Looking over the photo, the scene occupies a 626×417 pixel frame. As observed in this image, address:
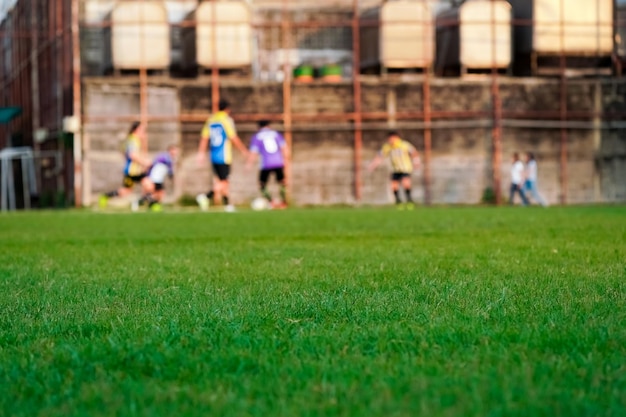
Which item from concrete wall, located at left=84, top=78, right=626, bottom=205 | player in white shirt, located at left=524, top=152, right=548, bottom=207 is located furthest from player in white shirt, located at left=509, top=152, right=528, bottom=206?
concrete wall, located at left=84, top=78, right=626, bottom=205

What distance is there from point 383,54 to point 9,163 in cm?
1314

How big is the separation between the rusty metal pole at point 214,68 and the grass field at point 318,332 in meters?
23.7

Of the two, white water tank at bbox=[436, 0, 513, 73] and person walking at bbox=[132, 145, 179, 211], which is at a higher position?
white water tank at bbox=[436, 0, 513, 73]

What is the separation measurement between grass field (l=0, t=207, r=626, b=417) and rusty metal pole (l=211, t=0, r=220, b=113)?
77.8 ft

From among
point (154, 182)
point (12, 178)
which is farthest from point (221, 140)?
point (12, 178)

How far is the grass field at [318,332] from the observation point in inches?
163

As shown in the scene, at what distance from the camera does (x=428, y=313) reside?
631cm

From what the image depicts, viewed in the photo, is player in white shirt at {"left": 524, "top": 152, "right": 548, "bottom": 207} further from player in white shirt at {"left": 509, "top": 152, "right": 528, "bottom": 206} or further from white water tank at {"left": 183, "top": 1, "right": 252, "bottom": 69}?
white water tank at {"left": 183, "top": 1, "right": 252, "bottom": 69}

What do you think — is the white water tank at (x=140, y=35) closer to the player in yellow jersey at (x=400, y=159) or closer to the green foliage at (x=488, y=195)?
the player in yellow jersey at (x=400, y=159)

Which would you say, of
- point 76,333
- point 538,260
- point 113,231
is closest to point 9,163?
point 113,231

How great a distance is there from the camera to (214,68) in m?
35.8

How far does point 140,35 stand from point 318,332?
102 ft

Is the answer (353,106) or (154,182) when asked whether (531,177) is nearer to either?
(353,106)

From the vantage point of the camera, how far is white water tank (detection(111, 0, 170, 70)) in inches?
1409
